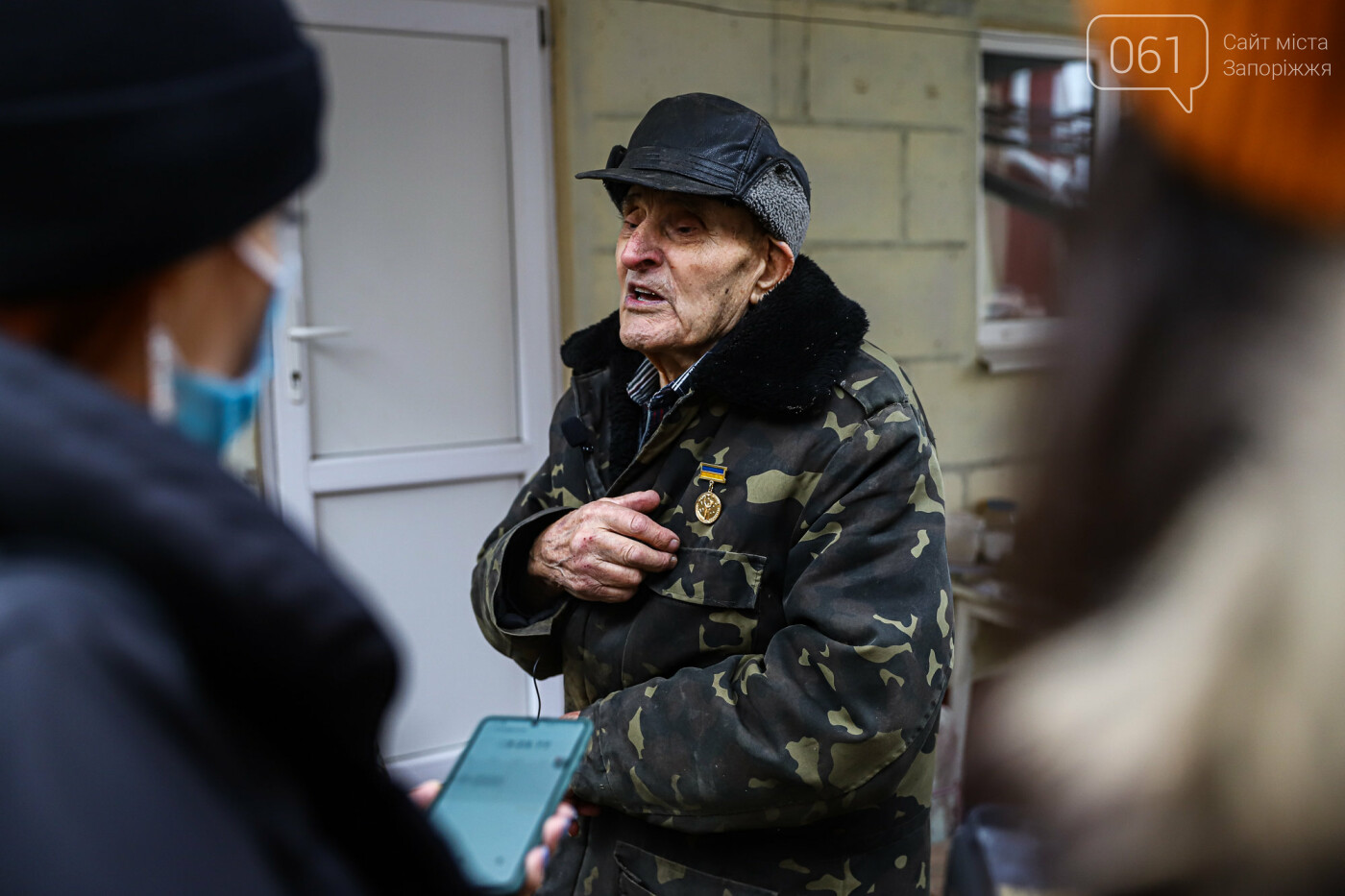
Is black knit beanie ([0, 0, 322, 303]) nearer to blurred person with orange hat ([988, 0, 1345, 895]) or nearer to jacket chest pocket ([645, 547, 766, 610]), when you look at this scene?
blurred person with orange hat ([988, 0, 1345, 895])

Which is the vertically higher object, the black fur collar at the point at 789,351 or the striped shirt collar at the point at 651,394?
the black fur collar at the point at 789,351

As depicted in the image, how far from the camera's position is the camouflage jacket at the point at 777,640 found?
1386mm

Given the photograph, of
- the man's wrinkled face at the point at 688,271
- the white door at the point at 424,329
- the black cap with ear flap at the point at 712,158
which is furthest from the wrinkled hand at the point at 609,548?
the white door at the point at 424,329

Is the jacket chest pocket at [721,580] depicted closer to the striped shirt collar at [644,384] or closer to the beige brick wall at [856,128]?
the striped shirt collar at [644,384]

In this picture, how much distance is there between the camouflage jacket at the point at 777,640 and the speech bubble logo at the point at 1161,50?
997mm

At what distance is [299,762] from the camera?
544mm

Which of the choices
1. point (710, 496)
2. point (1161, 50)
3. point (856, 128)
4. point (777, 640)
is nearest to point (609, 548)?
point (710, 496)

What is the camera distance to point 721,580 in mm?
1490

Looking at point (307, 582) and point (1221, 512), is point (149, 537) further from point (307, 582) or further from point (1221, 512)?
point (1221, 512)

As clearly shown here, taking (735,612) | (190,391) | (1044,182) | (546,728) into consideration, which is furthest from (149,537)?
(1044,182)

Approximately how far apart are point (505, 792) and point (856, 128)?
2.87 metres

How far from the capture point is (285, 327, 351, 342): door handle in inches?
112

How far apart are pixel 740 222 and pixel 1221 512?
126 cm

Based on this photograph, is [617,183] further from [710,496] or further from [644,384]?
[710,496]
